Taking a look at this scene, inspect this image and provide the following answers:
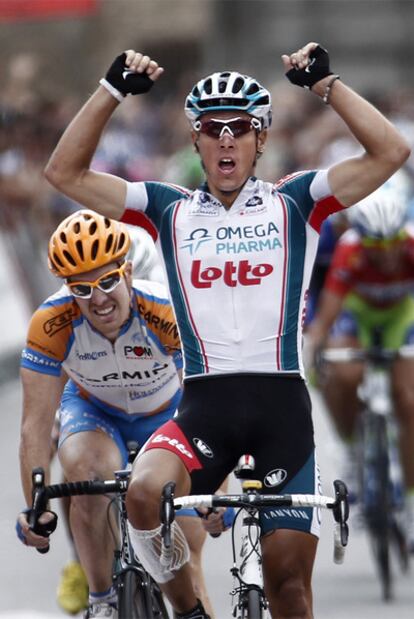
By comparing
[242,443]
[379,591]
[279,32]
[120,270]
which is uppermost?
[279,32]

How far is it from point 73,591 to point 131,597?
2.27 meters

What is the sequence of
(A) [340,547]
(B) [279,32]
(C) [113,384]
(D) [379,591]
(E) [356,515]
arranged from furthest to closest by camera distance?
(B) [279,32] → (E) [356,515] → (D) [379,591] → (C) [113,384] → (A) [340,547]

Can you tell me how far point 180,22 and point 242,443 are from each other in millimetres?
37493

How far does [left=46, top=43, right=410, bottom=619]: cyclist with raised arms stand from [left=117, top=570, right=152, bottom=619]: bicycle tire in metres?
0.12

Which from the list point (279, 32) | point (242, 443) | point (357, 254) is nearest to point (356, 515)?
point (357, 254)

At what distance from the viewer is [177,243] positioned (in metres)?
7.12

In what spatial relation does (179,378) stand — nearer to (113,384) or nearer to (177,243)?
(113,384)

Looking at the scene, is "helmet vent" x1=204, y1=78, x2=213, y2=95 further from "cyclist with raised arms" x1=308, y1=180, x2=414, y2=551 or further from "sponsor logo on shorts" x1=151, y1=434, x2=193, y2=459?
"cyclist with raised arms" x1=308, y1=180, x2=414, y2=551

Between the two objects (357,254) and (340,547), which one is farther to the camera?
(357,254)

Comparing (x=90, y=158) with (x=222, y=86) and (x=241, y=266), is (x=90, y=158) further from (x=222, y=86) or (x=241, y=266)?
(x=241, y=266)

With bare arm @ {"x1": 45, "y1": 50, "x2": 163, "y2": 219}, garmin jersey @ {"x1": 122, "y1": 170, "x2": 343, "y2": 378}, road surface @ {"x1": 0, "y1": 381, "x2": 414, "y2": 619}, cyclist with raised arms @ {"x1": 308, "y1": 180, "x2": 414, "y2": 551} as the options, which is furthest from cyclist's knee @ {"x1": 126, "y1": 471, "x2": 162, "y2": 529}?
cyclist with raised arms @ {"x1": 308, "y1": 180, "x2": 414, "y2": 551}

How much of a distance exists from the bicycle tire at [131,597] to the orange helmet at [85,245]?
4.08 feet

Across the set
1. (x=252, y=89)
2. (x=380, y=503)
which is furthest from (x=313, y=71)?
(x=380, y=503)

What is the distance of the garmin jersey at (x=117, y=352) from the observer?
7824mm
